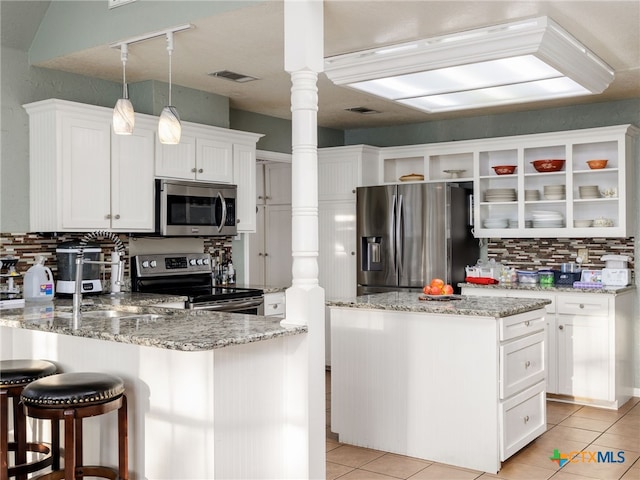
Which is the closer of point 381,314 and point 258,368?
point 258,368

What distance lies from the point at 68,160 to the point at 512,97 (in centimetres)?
298

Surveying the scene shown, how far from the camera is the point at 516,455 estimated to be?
13.3 feet

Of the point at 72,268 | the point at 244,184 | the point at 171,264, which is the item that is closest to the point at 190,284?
the point at 171,264

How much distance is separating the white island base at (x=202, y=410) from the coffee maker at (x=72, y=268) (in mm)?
1227

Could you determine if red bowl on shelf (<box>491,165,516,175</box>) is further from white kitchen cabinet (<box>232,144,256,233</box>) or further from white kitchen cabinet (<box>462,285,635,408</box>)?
white kitchen cabinet (<box>232,144,256,233</box>)

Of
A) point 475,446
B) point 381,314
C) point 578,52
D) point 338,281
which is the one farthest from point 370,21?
point 338,281

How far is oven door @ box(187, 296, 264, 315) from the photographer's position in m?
4.72

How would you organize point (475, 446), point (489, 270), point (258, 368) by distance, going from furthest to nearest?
point (489, 270) < point (475, 446) < point (258, 368)

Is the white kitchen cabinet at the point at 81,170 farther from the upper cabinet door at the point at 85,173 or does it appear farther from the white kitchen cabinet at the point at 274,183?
the white kitchen cabinet at the point at 274,183

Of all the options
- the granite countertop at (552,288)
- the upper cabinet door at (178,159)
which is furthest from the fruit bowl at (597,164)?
the upper cabinet door at (178,159)

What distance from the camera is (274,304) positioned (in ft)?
17.9

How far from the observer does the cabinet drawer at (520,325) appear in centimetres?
384

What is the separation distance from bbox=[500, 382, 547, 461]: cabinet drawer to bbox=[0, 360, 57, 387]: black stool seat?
7.98ft

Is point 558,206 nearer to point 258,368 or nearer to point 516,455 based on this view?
point 516,455
